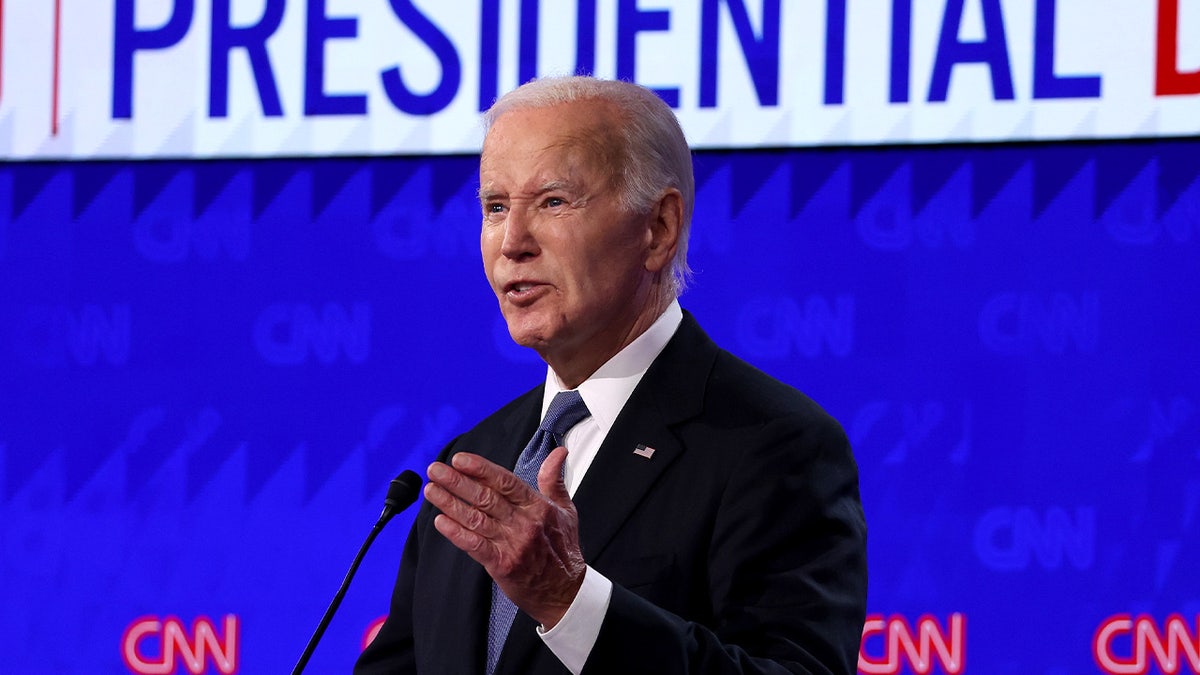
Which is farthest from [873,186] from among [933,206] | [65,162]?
[65,162]

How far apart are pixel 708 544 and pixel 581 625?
245 mm

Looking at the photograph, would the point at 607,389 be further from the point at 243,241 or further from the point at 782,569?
the point at 243,241

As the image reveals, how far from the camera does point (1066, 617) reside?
2699 mm

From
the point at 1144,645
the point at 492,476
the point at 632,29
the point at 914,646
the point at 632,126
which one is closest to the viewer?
the point at 492,476

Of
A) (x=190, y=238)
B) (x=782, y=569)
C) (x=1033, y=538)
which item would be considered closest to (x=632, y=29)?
(x=190, y=238)

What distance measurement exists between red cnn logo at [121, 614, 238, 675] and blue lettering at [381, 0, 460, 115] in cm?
117

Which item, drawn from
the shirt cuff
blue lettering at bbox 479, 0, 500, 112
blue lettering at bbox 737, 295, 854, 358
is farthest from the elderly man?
blue lettering at bbox 479, 0, 500, 112

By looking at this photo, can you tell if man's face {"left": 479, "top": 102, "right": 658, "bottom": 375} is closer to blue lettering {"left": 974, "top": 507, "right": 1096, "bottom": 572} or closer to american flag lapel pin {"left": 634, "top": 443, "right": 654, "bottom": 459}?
american flag lapel pin {"left": 634, "top": 443, "right": 654, "bottom": 459}

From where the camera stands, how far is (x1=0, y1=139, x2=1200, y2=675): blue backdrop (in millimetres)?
2713

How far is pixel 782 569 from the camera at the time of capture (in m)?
1.45

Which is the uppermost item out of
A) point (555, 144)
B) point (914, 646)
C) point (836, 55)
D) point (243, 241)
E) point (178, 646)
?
point (836, 55)

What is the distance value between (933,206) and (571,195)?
1.37 meters

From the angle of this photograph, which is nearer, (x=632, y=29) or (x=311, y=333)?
(x=632, y=29)

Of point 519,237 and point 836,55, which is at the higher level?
point 836,55
